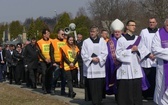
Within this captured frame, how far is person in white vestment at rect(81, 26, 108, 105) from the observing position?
10.3 metres

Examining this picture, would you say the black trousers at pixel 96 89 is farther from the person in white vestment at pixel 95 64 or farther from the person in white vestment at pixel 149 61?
the person in white vestment at pixel 149 61

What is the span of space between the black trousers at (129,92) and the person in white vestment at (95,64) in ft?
3.47

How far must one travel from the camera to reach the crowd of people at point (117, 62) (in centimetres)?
873

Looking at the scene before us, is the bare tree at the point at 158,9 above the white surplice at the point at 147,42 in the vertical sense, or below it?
above

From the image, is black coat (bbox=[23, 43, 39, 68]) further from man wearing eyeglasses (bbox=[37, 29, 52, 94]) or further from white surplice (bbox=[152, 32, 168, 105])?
white surplice (bbox=[152, 32, 168, 105])

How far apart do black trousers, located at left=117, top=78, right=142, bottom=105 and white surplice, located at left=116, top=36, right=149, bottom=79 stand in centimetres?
12

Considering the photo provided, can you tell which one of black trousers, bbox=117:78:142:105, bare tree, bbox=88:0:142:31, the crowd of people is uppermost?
bare tree, bbox=88:0:142:31

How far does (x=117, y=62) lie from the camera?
379 inches

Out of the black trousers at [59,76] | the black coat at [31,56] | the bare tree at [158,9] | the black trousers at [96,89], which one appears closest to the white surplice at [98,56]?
the black trousers at [96,89]

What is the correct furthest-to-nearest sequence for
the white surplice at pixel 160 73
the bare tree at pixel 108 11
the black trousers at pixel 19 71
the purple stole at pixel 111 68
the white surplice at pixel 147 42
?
the bare tree at pixel 108 11 < the black trousers at pixel 19 71 < the white surplice at pixel 147 42 < the purple stole at pixel 111 68 < the white surplice at pixel 160 73

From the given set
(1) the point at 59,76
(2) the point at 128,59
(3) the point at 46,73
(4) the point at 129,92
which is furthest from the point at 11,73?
(2) the point at 128,59

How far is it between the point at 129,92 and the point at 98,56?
147 cm

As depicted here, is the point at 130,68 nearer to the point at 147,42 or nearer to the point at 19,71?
the point at 147,42

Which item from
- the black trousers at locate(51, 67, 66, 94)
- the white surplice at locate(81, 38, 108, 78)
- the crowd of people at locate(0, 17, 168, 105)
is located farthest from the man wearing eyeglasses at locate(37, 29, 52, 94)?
the white surplice at locate(81, 38, 108, 78)
